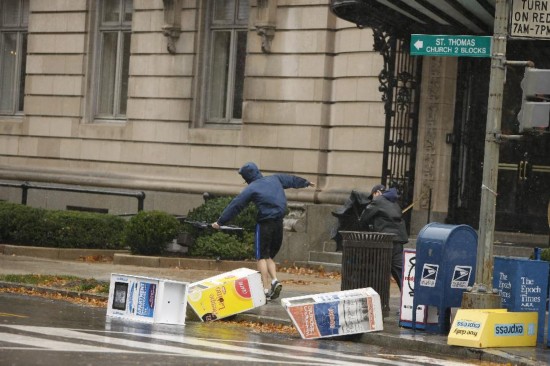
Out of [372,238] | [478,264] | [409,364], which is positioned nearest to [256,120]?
[372,238]

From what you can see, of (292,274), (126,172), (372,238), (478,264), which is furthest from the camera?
(126,172)

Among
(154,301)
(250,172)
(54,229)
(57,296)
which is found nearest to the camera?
(154,301)

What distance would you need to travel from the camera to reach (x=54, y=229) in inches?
995

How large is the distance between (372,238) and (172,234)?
313 inches

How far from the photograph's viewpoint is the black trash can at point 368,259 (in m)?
16.8

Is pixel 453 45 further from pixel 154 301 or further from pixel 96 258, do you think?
pixel 96 258

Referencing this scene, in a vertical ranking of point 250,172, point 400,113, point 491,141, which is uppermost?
point 400,113

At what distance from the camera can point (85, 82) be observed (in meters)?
30.6

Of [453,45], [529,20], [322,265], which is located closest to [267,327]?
[453,45]

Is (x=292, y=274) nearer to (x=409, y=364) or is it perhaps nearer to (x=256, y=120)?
(x=256, y=120)

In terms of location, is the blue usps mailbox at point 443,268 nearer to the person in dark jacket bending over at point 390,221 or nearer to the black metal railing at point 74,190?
the person in dark jacket bending over at point 390,221

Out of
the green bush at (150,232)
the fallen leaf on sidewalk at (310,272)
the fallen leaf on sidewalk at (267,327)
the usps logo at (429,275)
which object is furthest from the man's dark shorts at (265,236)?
the green bush at (150,232)

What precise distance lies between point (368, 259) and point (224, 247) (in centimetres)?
712

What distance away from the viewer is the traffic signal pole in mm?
15031
